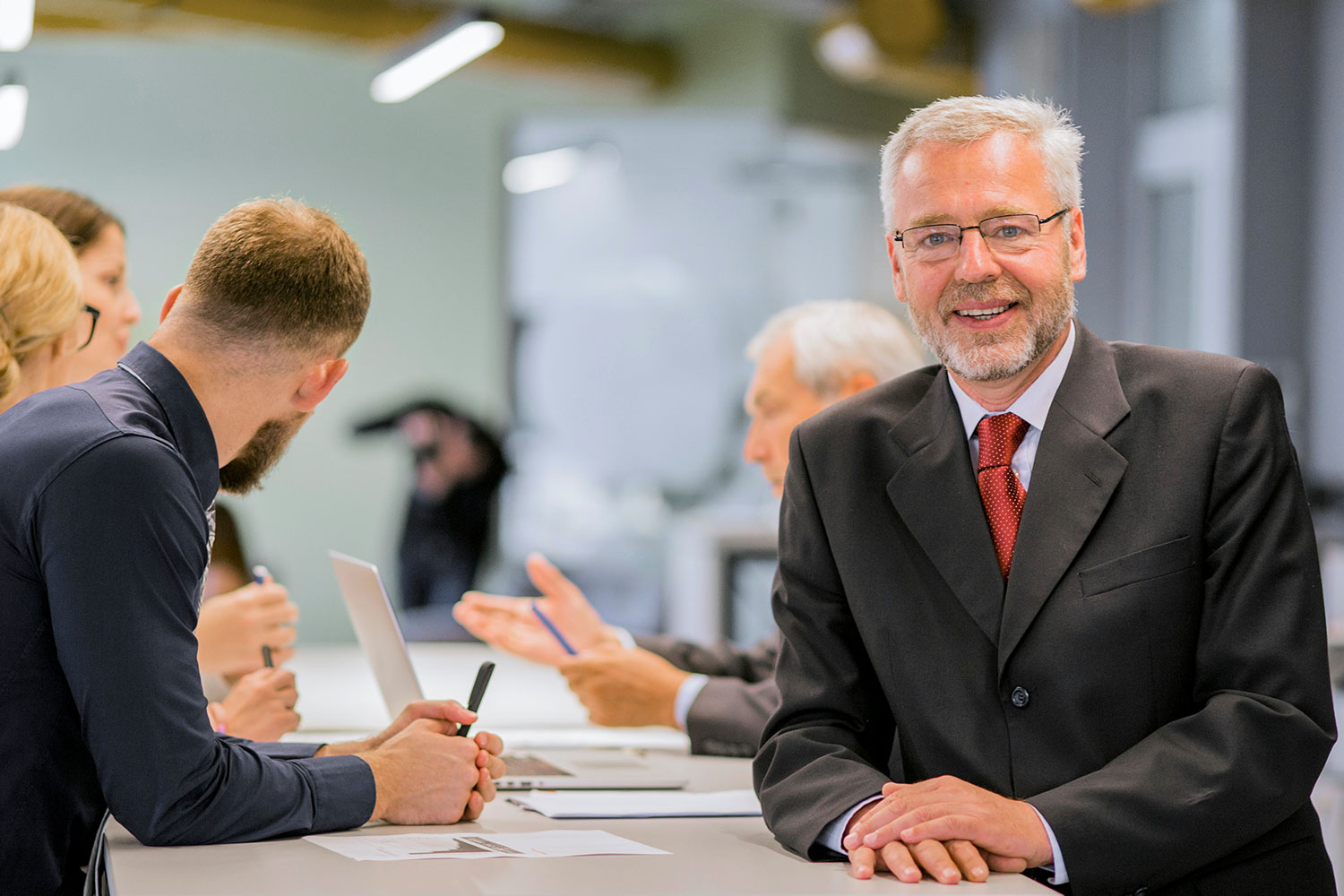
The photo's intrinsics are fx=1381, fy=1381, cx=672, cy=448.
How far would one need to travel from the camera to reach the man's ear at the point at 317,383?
70.5 inches

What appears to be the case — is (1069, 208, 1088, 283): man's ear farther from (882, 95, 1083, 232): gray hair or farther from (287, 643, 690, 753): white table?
(287, 643, 690, 753): white table

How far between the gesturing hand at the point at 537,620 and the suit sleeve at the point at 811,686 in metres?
0.78

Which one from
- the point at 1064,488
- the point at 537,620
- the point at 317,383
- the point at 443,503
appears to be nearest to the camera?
the point at 1064,488

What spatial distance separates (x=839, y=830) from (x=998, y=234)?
0.76 meters

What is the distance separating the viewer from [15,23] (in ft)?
14.0

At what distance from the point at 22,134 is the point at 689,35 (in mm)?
3139

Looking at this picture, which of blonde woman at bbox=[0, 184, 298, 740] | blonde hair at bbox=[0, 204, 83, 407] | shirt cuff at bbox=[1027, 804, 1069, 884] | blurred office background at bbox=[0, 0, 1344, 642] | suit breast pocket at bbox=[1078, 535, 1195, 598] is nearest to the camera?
shirt cuff at bbox=[1027, 804, 1069, 884]

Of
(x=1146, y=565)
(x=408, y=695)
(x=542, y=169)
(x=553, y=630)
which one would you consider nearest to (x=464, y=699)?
(x=553, y=630)

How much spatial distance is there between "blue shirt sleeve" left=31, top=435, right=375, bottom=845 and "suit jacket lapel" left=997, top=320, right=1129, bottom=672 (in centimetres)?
94

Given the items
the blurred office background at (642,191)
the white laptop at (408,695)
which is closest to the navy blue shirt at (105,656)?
the white laptop at (408,695)

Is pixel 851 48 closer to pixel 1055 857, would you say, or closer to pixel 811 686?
pixel 811 686

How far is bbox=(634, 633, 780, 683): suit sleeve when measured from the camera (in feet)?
8.57

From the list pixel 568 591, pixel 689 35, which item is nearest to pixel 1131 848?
pixel 568 591

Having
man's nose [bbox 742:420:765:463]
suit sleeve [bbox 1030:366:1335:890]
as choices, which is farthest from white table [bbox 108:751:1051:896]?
man's nose [bbox 742:420:765:463]
